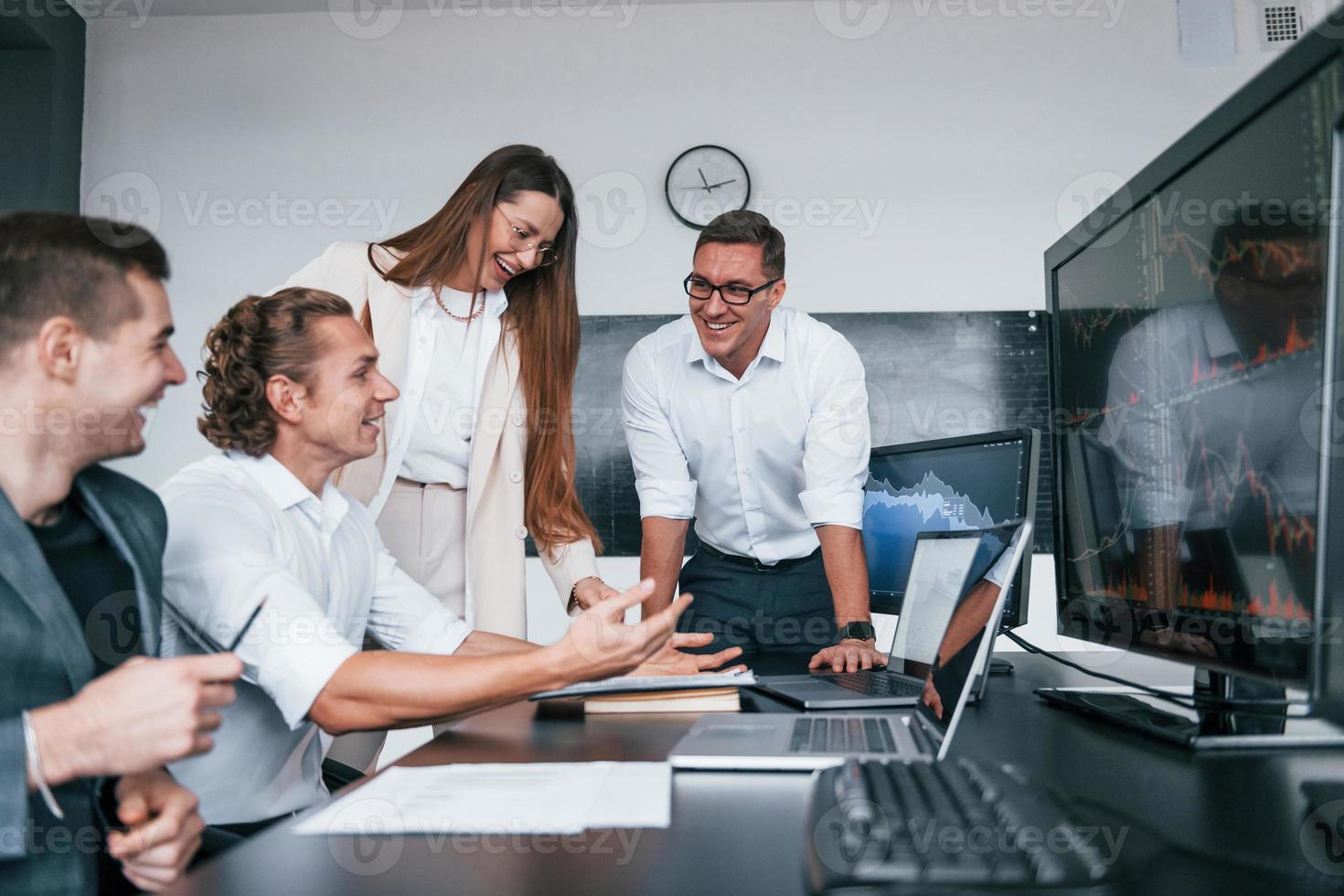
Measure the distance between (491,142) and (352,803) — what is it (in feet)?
11.5

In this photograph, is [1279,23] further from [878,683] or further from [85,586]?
[85,586]

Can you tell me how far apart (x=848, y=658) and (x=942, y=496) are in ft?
1.24

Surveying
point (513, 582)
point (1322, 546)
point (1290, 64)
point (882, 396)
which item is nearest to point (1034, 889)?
point (1322, 546)

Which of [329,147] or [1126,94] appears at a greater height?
[1126,94]

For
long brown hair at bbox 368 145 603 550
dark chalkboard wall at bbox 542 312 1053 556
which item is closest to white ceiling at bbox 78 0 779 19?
dark chalkboard wall at bbox 542 312 1053 556

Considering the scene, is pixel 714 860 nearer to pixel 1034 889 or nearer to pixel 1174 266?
pixel 1034 889

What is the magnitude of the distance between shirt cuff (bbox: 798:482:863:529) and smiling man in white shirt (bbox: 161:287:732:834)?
0.65 metres

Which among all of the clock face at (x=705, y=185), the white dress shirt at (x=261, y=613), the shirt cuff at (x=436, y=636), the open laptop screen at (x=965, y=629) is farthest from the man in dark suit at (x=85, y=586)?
the clock face at (x=705, y=185)

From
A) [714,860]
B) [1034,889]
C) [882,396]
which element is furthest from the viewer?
[882,396]

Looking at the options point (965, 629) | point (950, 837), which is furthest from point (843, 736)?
point (950, 837)

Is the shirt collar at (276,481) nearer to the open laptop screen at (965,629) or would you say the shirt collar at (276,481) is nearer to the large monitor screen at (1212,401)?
the open laptop screen at (965,629)

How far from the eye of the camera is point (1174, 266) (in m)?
0.98

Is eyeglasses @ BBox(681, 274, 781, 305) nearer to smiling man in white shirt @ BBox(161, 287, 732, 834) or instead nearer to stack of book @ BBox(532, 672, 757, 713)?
smiling man in white shirt @ BBox(161, 287, 732, 834)

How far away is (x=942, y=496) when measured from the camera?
5.79 ft
